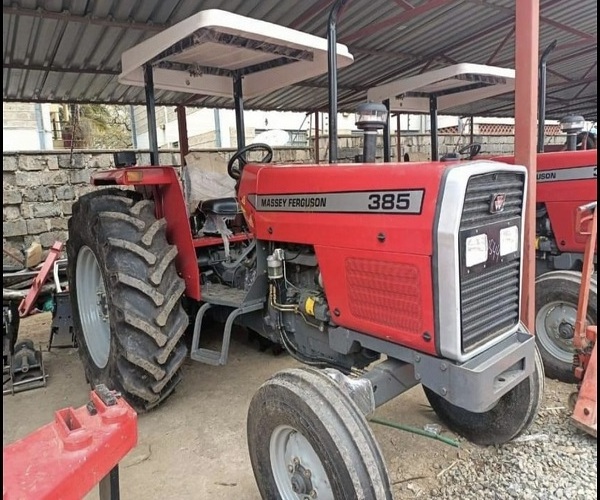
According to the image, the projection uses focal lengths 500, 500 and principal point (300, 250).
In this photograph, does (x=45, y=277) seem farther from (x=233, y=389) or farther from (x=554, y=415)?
(x=554, y=415)

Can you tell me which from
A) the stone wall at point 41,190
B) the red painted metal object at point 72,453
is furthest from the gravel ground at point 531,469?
the stone wall at point 41,190

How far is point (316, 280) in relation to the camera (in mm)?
2449

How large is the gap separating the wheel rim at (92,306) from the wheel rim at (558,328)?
2965 millimetres

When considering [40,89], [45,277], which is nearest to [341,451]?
[45,277]

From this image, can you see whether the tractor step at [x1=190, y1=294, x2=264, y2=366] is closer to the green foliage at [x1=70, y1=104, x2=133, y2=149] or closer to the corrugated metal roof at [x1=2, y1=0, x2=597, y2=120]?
the corrugated metal roof at [x1=2, y1=0, x2=597, y2=120]

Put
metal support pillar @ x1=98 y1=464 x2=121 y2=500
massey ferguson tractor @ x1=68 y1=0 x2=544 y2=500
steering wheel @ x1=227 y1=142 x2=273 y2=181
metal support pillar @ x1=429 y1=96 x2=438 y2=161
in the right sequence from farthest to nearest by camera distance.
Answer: metal support pillar @ x1=429 y1=96 x2=438 y2=161
steering wheel @ x1=227 y1=142 x2=273 y2=181
massey ferguson tractor @ x1=68 y1=0 x2=544 y2=500
metal support pillar @ x1=98 y1=464 x2=121 y2=500

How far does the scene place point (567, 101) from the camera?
930cm

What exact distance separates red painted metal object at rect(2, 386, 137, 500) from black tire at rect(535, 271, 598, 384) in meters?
2.91

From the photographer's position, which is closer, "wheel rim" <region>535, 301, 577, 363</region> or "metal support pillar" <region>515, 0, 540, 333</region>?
"metal support pillar" <region>515, 0, 540, 333</region>

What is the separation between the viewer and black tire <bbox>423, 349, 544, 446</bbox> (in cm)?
227

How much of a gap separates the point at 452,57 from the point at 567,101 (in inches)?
174

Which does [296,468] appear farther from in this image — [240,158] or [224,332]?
Answer: [240,158]

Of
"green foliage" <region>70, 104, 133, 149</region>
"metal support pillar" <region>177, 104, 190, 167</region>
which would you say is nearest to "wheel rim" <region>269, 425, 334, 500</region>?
"metal support pillar" <region>177, 104, 190, 167</region>

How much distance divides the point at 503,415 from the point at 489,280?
830mm
